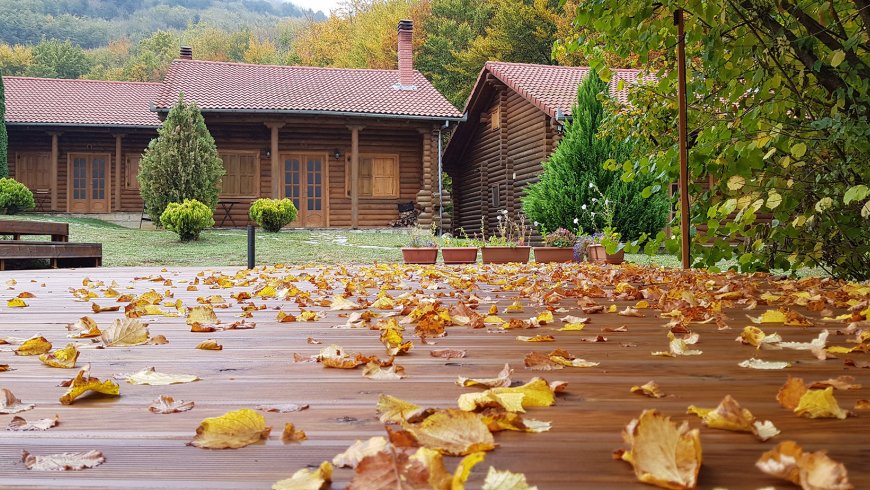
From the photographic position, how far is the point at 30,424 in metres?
1.22

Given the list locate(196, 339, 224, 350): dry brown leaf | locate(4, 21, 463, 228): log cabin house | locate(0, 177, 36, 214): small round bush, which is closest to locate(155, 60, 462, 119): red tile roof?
locate(4, 21, 463, 228): log cabin house

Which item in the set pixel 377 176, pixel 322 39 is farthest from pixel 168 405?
pixel 322 39

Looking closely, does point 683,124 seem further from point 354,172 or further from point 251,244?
point 354,172

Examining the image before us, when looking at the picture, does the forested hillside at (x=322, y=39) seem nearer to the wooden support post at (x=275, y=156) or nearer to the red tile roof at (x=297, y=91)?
the red tile roof at (x=297, y=91)

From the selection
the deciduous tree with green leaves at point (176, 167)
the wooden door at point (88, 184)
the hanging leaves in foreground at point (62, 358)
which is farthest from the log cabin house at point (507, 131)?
the hanging leaves in foreground at point (62, 358)

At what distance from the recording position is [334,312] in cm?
336

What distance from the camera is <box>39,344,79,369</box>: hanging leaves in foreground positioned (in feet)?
6.02

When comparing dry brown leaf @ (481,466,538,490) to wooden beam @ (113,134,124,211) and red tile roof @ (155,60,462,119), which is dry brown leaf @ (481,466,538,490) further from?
wooden beam @ (113,134,124,211)

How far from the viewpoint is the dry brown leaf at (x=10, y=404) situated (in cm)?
134

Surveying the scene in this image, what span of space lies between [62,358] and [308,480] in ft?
4.32

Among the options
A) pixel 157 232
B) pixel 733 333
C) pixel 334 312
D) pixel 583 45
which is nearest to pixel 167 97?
pixel 157 232

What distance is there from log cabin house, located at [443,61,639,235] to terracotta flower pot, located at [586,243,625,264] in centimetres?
578

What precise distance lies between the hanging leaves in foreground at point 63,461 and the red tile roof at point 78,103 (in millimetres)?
19919

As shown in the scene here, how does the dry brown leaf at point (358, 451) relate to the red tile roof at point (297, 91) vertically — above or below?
below
